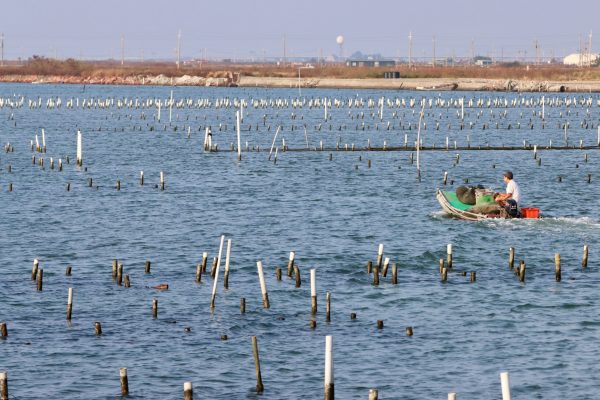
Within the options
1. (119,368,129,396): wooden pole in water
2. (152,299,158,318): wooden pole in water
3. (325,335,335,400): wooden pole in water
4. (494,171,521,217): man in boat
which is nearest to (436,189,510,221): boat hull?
(494,171,521,217): man in boat

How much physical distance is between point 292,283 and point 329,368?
57.0 feet

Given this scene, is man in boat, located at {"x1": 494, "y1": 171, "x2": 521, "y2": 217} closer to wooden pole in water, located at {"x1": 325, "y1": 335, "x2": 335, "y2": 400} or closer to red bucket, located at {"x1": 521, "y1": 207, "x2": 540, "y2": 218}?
red bucket, located at {"x1": 521, "y1": 207, "x2": 540, "y2": 218}

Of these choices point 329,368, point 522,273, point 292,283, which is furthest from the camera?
point 522,273

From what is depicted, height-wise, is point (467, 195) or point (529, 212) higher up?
point (467, 195)

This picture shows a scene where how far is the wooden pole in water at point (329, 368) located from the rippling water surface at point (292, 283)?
2961 millimetres

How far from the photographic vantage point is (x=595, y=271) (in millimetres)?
48250

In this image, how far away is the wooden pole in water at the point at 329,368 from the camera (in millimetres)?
27969

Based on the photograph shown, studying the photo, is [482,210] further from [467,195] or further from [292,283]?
[292,283]

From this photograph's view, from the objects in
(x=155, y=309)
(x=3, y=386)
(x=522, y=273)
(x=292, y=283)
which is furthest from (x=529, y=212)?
(x=3, y=386)

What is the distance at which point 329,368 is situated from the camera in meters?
28.3

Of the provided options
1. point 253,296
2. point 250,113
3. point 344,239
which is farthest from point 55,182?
point 250,113

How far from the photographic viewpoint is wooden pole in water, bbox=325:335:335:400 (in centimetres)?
2797

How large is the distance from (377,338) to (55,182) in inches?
1936

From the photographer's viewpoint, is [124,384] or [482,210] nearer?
[124,384]
